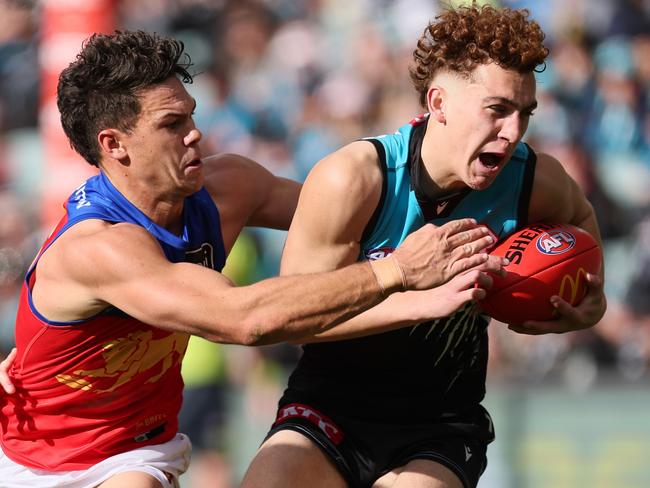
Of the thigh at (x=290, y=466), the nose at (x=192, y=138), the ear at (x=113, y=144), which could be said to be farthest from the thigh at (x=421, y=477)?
the ear at (x=113, y=144)

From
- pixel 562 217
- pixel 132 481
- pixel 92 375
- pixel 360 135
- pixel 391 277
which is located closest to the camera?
pixel 391 277

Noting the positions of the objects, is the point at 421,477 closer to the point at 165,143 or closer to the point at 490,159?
the point at 490,159

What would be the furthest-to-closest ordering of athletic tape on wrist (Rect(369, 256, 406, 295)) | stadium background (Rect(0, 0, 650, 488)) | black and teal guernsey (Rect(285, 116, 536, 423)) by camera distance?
stadium background (Rect(0, 0, 650, 488)) < black and teal guernsey (Rect(285, 116, 536, 423)) < athletic tape on wrist (Rect(369, 256, 406, 295))

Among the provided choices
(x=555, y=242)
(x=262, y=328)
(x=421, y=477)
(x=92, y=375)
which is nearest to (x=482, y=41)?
(x=555, y=242)

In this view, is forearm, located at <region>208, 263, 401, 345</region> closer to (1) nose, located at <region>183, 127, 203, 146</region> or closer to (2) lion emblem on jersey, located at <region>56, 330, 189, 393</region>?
(2) lion emblem on jersey, located at <region>56, 330, 189, 393</region>

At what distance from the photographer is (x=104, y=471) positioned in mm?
4570

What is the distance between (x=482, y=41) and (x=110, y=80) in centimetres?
144

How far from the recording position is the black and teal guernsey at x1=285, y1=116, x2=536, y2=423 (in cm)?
479

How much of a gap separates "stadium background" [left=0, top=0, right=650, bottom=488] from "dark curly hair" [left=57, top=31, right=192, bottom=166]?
3.78 metres

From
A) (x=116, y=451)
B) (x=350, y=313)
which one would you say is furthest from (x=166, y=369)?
(x=350, y=313)

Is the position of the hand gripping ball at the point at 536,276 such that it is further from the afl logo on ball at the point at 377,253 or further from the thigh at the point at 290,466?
the thigh at the point at 290,466

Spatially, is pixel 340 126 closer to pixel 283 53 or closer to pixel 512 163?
pixel 283 53

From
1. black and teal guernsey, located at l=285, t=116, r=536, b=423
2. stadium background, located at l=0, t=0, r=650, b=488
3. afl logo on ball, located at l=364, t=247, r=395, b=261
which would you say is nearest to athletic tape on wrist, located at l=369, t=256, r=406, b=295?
afl logo on ball, located at l=364, t=247, r=395, b=261

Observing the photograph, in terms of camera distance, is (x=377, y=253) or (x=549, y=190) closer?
(x=377, y=253)
